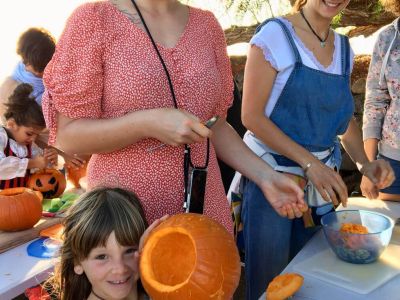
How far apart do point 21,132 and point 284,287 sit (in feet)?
7.03

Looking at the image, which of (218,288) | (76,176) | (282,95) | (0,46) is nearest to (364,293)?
(218,288)

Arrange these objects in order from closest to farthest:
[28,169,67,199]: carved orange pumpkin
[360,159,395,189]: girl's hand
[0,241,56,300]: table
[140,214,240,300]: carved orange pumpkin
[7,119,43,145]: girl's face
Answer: [140,214,240,300]: carved orange pumpkin
[0,241,56,300]: table
[360,159,395,189]: girl's hand
[28,169,67,199]: carved orange pumpkin
[7,119,43,145]: girl's face

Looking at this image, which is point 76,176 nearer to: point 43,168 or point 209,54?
point 43,168

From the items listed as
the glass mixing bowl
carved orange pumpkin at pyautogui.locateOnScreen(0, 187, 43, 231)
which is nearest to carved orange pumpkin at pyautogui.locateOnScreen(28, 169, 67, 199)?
carved orange pumpkin at pyautogui.locateOnScreen(0, 187, 43, 231)

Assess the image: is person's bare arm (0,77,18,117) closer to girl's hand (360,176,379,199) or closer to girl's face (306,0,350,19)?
girl's face (306,0,350,19)

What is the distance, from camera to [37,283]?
1689 millimetres

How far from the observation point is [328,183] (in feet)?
4.65

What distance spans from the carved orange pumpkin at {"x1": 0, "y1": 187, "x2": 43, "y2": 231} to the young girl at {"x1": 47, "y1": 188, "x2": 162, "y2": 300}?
83 cm

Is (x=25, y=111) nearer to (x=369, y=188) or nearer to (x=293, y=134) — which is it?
(x=293, y=134)

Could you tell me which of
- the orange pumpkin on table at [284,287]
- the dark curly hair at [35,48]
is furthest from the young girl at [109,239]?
the dark curly hair at [35,48]

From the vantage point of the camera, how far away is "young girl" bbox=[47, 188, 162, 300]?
119 centimetres

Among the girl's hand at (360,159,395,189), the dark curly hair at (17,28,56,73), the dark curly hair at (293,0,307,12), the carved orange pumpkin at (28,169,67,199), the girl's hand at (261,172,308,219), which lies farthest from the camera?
the dark curly hair at (17,28,56,73)

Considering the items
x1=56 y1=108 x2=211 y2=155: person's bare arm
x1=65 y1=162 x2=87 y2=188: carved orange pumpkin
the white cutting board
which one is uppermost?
x1=56 y1=108 x2=211 y2=155: person's bare arm

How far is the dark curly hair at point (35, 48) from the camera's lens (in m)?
3.28
